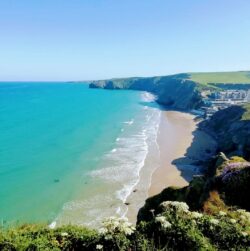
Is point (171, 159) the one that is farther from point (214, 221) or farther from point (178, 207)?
point (214, 221)

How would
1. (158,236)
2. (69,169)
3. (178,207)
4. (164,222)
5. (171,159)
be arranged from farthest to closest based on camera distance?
(171,159), (69,169), (178,207), (158,236), (164,222)

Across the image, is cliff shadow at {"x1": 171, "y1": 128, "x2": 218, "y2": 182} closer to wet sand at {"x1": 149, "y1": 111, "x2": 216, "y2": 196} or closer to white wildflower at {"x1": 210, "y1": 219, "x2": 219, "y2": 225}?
wet sand at {"x1": 149, "y1": 111, "x2": 216, "y2": 196}

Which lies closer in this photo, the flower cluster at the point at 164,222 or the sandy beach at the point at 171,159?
the flower cluster at the point at 164,222

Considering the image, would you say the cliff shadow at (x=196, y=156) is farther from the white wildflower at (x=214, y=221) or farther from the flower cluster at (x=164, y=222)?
the flower cluster at (x=164, y=222)

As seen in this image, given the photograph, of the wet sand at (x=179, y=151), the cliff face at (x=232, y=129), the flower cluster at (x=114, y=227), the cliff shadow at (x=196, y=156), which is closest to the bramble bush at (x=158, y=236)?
the flower cluster at (x=114, y=227)

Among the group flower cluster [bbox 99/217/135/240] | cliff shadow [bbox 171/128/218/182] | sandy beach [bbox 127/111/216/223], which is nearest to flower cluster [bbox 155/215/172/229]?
flower cluster [bbox 99/217/135/240]

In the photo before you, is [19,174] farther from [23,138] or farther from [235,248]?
[235,248]

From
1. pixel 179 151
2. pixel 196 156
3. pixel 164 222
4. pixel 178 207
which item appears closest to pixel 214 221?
pixel 178 207
